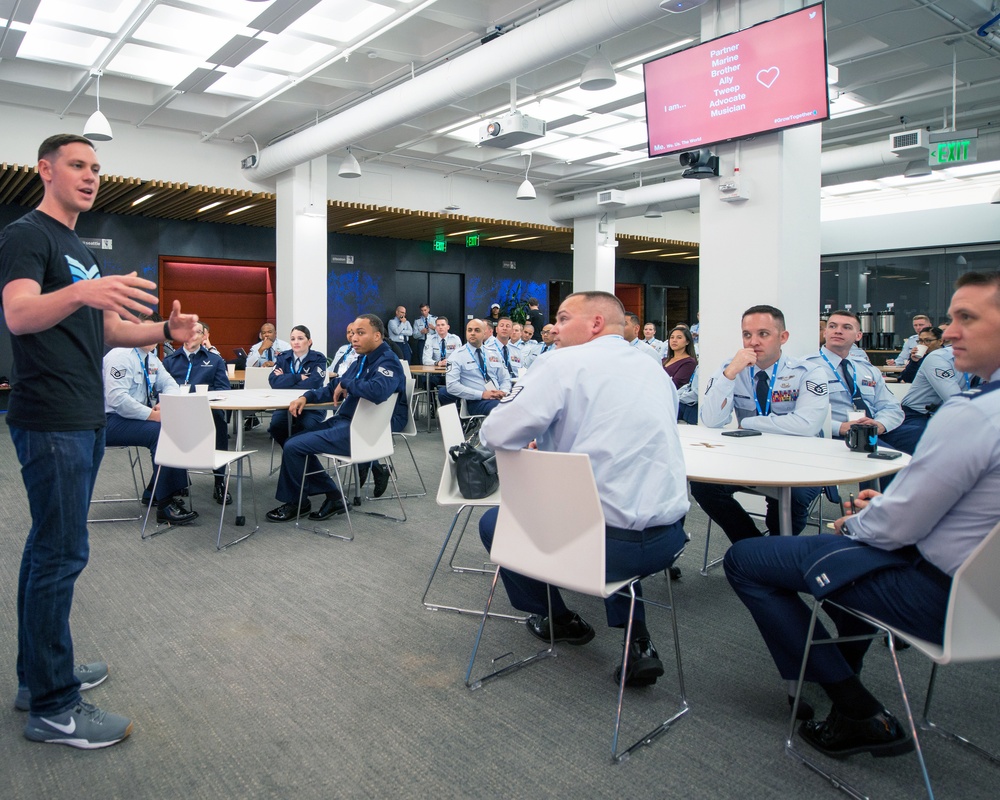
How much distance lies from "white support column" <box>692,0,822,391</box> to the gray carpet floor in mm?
2369

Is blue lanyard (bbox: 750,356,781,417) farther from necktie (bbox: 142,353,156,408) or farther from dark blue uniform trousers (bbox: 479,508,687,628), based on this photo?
necktie (bbox: 142,353,156,408)

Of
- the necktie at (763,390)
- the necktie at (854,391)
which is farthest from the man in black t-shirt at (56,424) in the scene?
the necktie at (854,391)

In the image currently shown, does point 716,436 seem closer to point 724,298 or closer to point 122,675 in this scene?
point 724,298

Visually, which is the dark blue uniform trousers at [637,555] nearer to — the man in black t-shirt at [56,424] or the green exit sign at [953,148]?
the man in black t-shirt at [56,424]

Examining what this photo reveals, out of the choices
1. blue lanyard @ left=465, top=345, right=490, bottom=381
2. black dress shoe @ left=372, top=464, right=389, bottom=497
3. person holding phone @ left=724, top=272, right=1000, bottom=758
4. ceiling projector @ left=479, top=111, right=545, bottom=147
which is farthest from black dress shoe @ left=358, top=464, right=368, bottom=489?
ceiling projector @ left=479, top=111, right=545, bottom=147

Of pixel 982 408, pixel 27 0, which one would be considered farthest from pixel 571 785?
pixel 27 0

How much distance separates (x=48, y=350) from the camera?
6.63 ft

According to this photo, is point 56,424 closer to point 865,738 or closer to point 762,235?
point 865,738

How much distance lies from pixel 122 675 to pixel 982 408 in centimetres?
280

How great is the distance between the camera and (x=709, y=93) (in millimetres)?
5371

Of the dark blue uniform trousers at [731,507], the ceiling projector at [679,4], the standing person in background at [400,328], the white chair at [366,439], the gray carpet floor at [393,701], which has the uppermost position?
the ceiling projector at [679,4]

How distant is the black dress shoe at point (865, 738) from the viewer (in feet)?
6.73

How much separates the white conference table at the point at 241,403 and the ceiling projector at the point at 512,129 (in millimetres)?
3904

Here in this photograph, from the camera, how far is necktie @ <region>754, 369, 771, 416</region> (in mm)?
3758
